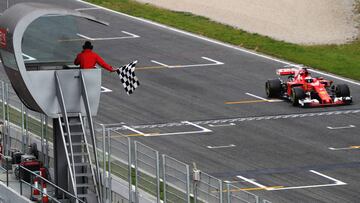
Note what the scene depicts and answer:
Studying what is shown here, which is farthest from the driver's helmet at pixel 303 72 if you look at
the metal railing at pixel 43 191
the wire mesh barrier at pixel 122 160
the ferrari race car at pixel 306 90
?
the wire mesh barrier at pixel 122 160

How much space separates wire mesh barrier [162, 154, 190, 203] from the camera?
113 feet

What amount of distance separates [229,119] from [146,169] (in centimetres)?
2131

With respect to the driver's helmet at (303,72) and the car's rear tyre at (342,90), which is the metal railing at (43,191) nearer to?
the car's rear tyre at (342,90)

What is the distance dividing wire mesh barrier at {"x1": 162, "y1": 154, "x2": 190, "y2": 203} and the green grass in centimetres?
3264

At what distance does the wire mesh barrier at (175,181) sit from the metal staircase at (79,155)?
3.56 meters

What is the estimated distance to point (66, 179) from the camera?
40156mm

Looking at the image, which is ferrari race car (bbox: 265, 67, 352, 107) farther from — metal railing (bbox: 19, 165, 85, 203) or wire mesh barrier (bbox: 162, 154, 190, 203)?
wire mesh barrier (bbox: 162, 154, 190, 203)

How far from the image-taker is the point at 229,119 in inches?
2258

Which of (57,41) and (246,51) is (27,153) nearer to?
(57,41)

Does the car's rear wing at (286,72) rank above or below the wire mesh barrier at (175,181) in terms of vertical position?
below

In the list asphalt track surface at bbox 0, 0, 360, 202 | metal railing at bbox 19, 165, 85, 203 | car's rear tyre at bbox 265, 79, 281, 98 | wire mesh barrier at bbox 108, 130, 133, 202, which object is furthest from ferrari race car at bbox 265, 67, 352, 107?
wire mesh barrier at bbox 108, 130, 133, 202

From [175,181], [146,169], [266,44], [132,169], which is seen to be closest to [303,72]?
[266,44]

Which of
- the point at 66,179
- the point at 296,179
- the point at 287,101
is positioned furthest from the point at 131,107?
the point at 66,179

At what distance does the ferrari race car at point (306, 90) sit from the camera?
5953 centimetres
